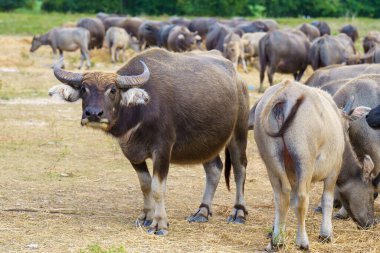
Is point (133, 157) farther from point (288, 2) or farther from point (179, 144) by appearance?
point (288, 2)

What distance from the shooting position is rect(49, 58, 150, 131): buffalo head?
296 inches

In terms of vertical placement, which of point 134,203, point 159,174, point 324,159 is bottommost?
point 134,203

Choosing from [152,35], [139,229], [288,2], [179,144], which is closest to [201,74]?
[179,144]

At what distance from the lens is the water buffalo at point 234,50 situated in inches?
1107

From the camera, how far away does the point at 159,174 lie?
7.80 m

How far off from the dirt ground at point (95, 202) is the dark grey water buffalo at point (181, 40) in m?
18.8

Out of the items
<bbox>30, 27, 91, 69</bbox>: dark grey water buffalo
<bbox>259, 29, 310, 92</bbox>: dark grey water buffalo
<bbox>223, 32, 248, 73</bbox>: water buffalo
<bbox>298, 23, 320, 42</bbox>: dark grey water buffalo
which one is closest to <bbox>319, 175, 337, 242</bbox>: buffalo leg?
<bbox>259, 29, 310, 92</bbox>: dark grey water buffalo

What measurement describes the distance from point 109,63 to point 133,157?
994 inches

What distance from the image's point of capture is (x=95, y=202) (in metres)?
9.41

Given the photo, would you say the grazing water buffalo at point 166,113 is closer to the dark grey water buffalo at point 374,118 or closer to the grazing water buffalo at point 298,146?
the grazing water buffalo at point 298,146

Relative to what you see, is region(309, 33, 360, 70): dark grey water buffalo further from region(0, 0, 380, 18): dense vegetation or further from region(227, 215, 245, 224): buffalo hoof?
region(0, 0, 380, 18): dense vegetation

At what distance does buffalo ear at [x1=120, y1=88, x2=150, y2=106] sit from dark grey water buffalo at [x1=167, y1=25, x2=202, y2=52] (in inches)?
1052

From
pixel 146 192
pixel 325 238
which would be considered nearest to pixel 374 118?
pixel 325 238

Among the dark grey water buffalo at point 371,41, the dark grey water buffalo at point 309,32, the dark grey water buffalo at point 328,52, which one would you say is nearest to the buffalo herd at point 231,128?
the dark grey water buffalo at point 328,52
